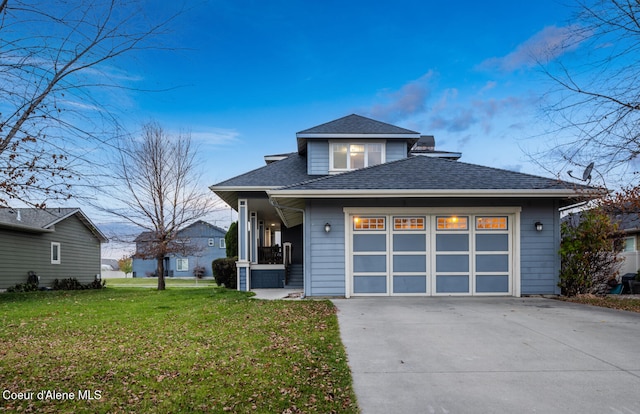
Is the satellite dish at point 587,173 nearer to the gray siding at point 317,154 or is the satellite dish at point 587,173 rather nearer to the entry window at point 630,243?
the gray siding at point 317,154

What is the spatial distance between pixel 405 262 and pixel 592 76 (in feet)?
18.6

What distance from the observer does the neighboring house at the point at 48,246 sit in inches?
637

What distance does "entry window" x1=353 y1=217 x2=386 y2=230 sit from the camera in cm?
1043

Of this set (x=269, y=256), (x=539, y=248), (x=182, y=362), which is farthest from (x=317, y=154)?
(x=182, y=362)

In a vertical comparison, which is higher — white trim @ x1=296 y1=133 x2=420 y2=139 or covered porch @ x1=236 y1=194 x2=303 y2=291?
white trim @ x1=296 y1=133 x2=420 y2=139

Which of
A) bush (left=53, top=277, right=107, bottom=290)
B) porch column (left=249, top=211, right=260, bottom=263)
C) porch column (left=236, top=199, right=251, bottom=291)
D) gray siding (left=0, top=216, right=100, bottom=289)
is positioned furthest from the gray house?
bush (left=53, top=277, right=107, bottom=290)

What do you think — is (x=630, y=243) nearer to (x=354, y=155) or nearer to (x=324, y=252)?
(x=354, y=155)

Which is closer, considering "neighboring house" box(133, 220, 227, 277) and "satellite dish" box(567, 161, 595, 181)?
"satellite dish" box(567, 161, 595, 181)

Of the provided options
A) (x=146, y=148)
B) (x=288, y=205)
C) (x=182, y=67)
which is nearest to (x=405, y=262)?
(x=288, y=205)

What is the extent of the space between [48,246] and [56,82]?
1904 centimetres

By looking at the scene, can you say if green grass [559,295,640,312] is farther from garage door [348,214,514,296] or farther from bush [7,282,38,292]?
bush [7,282,38,292]

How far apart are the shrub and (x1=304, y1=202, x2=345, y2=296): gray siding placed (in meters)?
5.74

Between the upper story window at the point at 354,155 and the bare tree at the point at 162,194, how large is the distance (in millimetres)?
6216

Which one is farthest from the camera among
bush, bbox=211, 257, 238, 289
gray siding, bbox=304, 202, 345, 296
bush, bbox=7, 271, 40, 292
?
bush, bbox=211, 257, 238, 289
